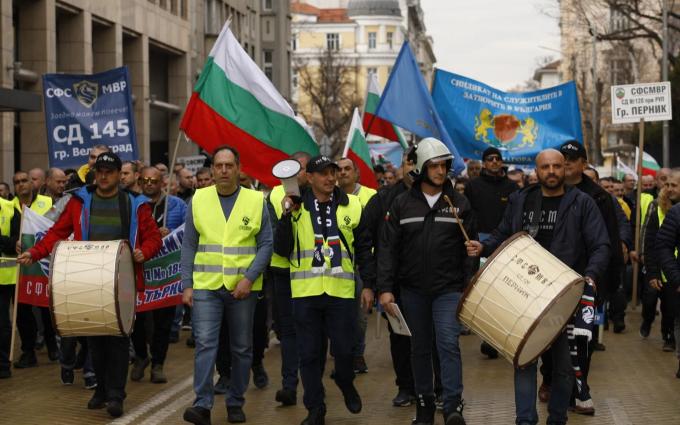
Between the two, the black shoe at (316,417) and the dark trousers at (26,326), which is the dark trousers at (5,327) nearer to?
the dark trousers at (26,326)

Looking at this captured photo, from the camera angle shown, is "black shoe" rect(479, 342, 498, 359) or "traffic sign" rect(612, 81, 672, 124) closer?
"black shoe" rect(479, 342, 498, 359)

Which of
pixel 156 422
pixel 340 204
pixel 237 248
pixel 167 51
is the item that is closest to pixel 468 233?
pixel 340 204

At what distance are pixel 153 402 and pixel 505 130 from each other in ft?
31.1

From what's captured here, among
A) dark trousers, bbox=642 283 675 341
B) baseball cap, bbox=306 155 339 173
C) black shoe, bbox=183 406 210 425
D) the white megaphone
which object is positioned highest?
baseball cap, bbox=306 155 339 173

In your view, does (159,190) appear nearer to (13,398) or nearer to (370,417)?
(13,398)

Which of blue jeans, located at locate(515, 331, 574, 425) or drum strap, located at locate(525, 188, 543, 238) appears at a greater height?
drum strap, located at locate(525, 188, 543, 238)

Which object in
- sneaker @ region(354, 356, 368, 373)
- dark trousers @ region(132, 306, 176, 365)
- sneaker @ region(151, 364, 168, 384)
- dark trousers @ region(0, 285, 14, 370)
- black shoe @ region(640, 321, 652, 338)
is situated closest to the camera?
sneaker @ region(151, 364, 168, 384)

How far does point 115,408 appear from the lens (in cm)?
975

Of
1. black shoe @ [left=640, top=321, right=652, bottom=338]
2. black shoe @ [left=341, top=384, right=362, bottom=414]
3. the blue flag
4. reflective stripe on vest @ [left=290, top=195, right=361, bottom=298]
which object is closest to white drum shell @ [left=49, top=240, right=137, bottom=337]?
reflective stripe on vest @ [left=290, top=195, right=361, bottom=298]

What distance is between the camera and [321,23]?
456 feet

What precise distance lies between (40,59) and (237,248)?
67.4ft

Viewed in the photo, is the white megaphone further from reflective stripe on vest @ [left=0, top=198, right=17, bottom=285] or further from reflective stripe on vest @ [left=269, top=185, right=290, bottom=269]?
reflective stripe on vest @ [left=0, top=198, right=17, bottom=285]

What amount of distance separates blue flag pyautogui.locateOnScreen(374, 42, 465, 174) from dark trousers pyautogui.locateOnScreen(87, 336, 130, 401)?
6874mm

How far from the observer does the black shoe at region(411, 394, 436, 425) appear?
29.9 ft
